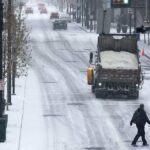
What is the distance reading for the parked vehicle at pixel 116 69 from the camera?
41.0 meters

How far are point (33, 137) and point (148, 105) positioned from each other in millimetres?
10929

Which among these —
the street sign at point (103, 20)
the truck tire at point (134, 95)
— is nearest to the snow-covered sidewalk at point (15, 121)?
the truck tire at point (134, 95)

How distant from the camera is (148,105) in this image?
39.6m

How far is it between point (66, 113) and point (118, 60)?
656cm

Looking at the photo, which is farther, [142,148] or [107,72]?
[107,72]

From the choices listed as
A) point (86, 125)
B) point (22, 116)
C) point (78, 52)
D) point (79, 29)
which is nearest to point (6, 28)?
point (22, 116)

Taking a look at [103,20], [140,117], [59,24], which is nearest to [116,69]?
[103,20]

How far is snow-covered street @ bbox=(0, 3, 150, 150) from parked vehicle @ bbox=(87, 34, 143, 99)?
0.62 metres

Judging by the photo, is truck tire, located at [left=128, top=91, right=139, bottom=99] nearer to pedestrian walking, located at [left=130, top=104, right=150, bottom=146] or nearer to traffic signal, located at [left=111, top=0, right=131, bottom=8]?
traffic signal, located at [left=111, top=0, right=131, bottom=8]

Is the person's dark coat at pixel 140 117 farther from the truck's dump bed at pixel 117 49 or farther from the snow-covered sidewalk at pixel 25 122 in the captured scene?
the truck's dump bed at pixel 117 49

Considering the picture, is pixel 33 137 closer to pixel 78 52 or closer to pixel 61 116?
pixel 61 116

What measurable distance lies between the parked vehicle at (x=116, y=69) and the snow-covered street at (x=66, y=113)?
62 centimetres

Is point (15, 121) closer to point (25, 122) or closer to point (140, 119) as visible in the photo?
point (25, 122)

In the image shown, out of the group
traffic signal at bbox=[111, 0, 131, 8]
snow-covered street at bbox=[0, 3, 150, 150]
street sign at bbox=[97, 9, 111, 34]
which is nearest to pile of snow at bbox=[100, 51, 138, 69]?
snow-covered street at bbox=[0, 3, 150, 150]
